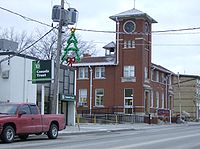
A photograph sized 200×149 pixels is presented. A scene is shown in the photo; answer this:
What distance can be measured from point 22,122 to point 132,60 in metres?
38.6

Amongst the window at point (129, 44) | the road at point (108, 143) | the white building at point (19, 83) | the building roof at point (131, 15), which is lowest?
the road at point (108, 143)

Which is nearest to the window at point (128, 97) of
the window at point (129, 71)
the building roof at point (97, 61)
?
the window at point (129, 71)

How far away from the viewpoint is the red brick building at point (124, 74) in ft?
193

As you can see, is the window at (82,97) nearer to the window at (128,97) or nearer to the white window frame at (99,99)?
the white window frame at (99,99)

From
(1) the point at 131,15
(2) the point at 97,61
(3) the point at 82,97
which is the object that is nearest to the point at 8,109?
(1) the point at 131,15

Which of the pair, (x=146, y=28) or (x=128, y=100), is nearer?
(x=128, y=100)

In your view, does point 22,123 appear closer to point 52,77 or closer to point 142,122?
point 52,77

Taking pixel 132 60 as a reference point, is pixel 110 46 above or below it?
above

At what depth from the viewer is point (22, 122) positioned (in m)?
22.2

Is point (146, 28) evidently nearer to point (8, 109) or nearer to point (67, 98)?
point (67, 98)

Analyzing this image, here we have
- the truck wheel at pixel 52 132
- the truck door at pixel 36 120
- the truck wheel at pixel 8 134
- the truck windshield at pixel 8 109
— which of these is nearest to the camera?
the truck wheel at pixel 8 134

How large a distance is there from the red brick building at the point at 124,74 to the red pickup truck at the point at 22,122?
108 feet

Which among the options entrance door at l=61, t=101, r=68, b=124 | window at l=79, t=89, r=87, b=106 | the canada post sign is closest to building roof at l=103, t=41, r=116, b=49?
window at l=79, t=89, r=87, b=106

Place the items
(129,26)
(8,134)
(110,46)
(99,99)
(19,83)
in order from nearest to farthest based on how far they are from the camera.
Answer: (8,134) < (19,83) < (129,26) < (99,99) < (110,46)
